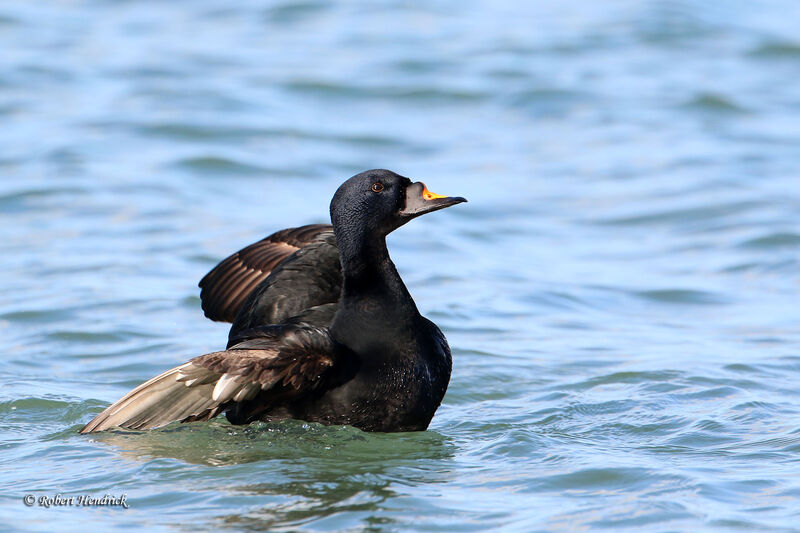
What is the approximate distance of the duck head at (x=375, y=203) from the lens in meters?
6.20

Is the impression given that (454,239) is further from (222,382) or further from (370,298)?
(222,382)

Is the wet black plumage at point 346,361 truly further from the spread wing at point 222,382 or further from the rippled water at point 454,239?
the rippled water at point 454,239

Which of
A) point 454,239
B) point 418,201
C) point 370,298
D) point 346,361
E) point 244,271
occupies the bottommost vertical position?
point 454,239

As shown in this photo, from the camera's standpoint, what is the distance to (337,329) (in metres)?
6.13

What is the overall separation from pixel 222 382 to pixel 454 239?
20.7 feet

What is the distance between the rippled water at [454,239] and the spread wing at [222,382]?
312 millimetres

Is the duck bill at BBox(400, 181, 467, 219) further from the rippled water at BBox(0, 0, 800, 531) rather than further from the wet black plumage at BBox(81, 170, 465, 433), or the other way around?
the rippled water at BBox(0, 0, 800, 531)

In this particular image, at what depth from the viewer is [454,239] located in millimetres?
Result: 11641

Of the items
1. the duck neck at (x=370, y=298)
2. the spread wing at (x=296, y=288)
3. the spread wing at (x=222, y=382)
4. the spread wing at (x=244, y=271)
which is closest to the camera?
the spread wing at (x=222, y=382)

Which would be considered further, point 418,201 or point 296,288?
point 296,288

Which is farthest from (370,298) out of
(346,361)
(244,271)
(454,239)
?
(454,239)

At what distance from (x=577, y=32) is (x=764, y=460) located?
1343 cm

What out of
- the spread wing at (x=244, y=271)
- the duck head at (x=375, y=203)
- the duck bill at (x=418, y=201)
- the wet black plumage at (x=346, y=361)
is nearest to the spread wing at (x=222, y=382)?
the wet black plumage at (x=346, y=361)

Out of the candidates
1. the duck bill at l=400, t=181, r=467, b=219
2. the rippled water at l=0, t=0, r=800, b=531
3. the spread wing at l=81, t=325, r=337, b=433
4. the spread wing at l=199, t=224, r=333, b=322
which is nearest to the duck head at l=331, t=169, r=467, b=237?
the duck bill at l=400, t=181, r=467, b=219
